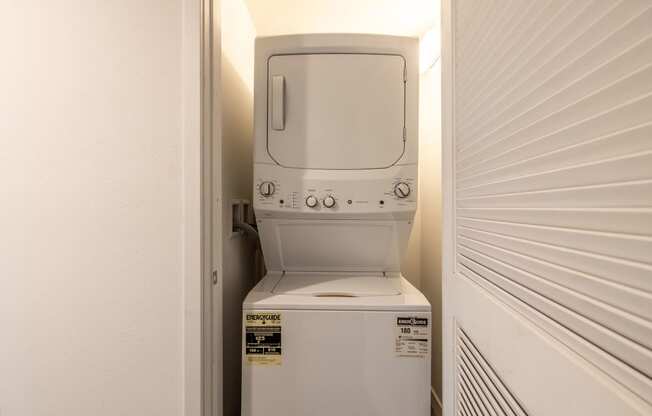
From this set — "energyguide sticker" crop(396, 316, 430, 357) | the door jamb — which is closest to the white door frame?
"energyguide sticker" crop(396, 316, 430, 357)

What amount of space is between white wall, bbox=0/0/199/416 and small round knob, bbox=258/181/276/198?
0.45 m

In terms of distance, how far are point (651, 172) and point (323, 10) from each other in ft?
6.35

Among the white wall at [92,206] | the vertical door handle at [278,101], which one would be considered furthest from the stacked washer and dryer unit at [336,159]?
the white wall at [92,206]

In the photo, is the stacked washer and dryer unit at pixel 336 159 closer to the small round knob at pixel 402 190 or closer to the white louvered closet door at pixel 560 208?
the small round knob at pixel 402 190

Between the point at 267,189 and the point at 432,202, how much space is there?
1.21 metres

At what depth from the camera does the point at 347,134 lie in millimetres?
1447

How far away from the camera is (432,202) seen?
207cm

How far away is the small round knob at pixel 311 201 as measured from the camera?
1.42m

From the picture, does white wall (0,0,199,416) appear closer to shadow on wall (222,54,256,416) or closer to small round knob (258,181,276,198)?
shadow on wall (222,54,256,416)

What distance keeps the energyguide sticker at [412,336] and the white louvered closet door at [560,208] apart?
0.32 metres

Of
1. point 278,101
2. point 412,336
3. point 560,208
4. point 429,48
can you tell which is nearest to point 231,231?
point 278,101

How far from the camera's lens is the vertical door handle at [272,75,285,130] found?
142 cm

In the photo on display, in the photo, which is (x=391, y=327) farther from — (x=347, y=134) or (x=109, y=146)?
(x=109, y=146)

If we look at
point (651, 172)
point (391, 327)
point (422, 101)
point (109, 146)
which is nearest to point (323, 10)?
point (422, 101)
